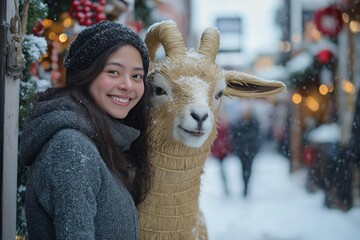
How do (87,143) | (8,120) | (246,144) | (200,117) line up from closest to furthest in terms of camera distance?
(87,143)
(8,120)
(200,117)
(246,144)

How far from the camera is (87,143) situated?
1.83 meters

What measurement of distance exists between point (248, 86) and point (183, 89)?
64 cm

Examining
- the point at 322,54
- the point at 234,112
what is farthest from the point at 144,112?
the point at 234,112

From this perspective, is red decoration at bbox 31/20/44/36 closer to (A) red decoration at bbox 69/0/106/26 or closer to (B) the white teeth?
(A) red decoration at bbox 69/0/106/26

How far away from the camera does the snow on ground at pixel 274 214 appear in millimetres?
6402

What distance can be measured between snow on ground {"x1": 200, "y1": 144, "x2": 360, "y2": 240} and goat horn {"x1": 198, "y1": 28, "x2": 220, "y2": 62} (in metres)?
1.70

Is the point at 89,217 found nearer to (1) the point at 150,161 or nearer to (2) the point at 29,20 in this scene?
(1) the point at 150,161

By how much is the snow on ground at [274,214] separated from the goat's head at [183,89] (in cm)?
172

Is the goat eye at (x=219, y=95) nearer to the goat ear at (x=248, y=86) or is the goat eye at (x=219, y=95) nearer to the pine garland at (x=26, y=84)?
the goat ear at (x=248, y=86)

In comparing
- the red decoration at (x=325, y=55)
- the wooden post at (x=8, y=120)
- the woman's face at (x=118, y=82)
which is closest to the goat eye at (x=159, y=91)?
the woman's face at (x=118, y=82)

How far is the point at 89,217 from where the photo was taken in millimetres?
1731

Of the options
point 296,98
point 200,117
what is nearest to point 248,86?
point 200,117

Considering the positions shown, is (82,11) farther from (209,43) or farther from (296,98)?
(296,98)

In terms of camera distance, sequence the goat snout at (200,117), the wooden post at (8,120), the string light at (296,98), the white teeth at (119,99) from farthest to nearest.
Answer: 1. the string light at (296,98)
2. the goat snout at (200,117)
3. the wooden post at (8,120)
4. the white teeth at (119,99)
